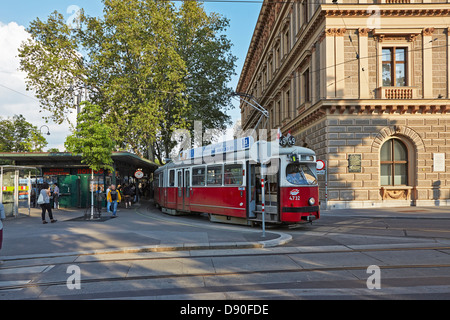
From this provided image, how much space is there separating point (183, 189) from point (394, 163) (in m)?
13.6

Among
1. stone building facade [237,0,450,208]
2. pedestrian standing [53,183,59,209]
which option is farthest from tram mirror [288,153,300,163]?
pedestrian standing [53,183,59,209]

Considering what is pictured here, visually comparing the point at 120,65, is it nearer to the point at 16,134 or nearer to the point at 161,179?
the point at 161,179

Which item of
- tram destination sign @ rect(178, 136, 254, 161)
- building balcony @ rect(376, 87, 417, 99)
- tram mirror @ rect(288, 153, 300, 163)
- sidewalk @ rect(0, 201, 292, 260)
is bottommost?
sidewalk @ rect(0, 201, 292, 260)

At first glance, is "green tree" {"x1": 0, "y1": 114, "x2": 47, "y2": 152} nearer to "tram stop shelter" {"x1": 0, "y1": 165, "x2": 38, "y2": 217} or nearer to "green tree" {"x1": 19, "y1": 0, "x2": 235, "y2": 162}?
"green tree" {"x1": 19, "y1": 0, "x2": 235, "y2": 162}

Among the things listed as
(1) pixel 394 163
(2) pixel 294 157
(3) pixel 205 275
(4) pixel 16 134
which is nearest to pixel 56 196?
(2) pixel 294 157

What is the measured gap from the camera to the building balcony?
21969mm

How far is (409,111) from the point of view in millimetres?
22141

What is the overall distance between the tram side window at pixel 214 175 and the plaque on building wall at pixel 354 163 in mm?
10350

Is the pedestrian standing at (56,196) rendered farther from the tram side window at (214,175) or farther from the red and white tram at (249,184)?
the tram side window at (214,175)

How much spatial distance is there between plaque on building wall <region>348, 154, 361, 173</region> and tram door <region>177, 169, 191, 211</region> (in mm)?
10330

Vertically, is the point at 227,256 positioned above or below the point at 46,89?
below
